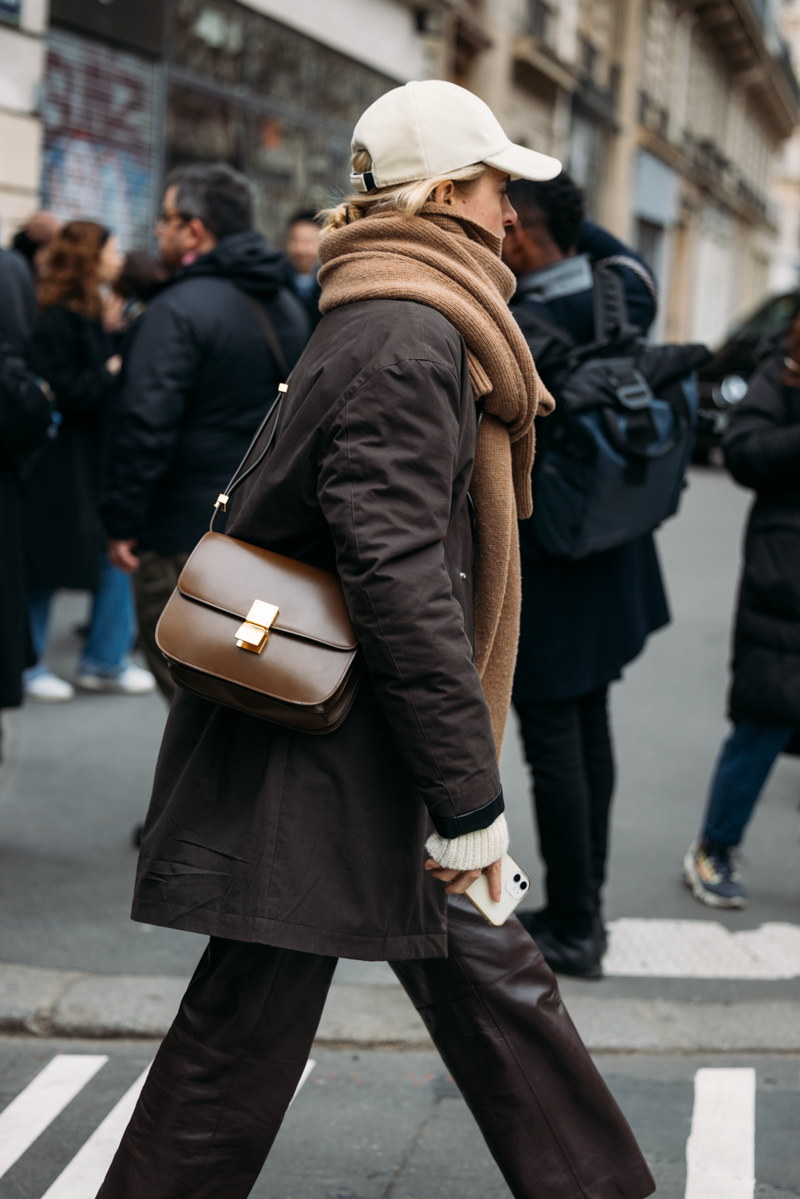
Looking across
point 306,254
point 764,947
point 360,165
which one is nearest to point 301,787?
point 360,165

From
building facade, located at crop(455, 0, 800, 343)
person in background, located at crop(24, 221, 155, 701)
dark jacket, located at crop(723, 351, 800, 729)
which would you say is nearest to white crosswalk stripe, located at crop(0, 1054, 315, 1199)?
dark jacket, located at crop(723, 351, 800, 729)

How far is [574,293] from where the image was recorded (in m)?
3.50

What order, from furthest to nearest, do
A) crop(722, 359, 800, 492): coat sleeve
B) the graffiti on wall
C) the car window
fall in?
the car window
the graffiti on wall
crop(722, 359, 800, 492): coat sleeve

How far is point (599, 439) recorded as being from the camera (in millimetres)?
3396

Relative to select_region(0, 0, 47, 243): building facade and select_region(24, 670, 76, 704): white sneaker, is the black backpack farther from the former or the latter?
select_region(0, 0, 47, 243): building facade

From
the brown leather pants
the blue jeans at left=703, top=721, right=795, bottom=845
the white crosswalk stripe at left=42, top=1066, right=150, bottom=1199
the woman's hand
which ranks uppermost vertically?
the woman's hand

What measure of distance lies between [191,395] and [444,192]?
6.72 ft

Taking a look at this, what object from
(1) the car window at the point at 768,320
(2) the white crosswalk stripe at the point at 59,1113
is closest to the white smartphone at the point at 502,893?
(2) the white crosswalk stripe at the point at 59,1113

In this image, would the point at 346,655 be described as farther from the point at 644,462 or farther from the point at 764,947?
the point at 764,947

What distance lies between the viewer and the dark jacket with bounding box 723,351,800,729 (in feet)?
13.3

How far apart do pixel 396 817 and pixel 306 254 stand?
23.3 ft

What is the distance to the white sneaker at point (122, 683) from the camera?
654 centimetres

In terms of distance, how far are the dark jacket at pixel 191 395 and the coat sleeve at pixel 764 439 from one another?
1383 mm

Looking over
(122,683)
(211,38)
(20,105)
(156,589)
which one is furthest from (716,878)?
(211,38)
